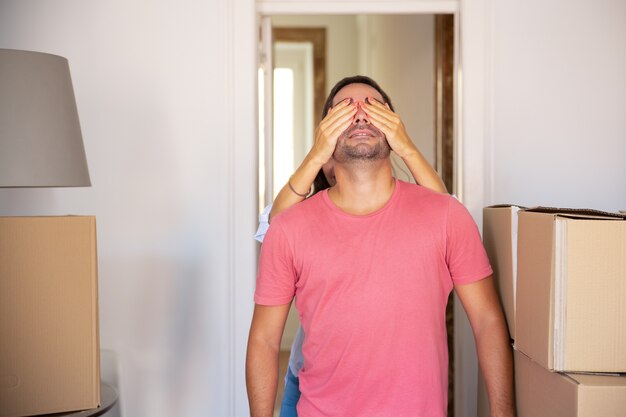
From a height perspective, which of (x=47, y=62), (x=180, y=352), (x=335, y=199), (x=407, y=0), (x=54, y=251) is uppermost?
(x=407, y=0)

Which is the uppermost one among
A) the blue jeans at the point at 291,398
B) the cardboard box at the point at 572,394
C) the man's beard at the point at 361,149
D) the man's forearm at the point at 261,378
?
the man's beard at the point at 361,149

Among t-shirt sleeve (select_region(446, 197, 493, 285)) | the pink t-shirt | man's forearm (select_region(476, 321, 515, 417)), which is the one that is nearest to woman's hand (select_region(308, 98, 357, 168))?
the pink t-shirt

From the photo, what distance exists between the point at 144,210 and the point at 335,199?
1047mm

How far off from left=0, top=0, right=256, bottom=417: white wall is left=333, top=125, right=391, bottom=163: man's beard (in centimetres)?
86

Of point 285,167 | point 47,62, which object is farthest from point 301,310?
point 285,167

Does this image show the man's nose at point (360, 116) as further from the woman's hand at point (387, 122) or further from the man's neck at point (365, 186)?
the man's neck at point (365, 186)

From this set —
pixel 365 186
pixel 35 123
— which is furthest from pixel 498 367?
pixel 35 123

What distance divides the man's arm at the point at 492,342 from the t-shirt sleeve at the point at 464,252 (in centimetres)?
2

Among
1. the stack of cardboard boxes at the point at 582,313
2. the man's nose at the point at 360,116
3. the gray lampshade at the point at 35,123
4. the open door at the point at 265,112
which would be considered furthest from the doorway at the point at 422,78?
the gray lampshade at the point at 35,123

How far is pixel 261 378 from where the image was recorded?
1636 millimetres

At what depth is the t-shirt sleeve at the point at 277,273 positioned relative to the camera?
161 cm

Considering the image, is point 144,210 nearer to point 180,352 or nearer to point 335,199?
point 180,352

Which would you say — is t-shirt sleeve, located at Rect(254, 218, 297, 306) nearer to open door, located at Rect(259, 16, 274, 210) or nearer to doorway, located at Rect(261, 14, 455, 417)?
doorway, located at Rect(261, 14, 455, 417)

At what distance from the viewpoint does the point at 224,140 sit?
8.12 feet
